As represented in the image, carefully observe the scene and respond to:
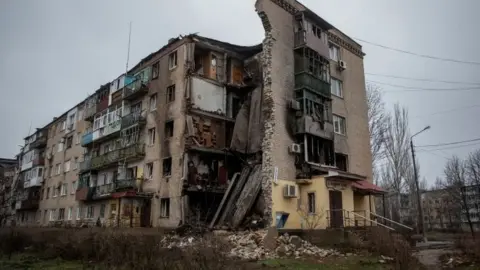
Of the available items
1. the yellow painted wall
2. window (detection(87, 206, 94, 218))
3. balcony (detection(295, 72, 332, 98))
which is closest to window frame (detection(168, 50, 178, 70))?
balcony (detection(295, 72, 332, 98))

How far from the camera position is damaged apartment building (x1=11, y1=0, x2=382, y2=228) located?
24359 mm

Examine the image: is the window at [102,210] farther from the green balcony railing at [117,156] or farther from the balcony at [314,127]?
the balcony at [314,127]

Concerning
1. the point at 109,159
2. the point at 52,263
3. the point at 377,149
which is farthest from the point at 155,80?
the point at 377,149

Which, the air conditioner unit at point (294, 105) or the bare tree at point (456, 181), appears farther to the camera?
the bare tree at point (456, 181)

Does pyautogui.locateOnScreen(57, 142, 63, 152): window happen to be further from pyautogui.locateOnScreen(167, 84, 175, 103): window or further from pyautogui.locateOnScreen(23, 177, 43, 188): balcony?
pyautogui.locateOnScreen(167, 84, 175, 103): window

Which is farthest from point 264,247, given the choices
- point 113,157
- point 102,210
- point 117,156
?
point 102,210

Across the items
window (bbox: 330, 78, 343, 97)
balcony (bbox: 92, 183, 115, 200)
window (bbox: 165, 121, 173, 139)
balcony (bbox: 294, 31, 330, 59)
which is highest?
balcony (bbox: 294, 31, 330, 59)

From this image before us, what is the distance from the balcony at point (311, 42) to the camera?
26892mm

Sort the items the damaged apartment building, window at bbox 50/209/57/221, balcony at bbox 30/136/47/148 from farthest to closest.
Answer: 1. balcony at bbox 30/136/47/148
2. window at bbox 50/209/57/221
3. the damaged apartment building

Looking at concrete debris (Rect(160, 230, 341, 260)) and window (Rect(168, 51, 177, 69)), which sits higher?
window (Rect(168, 51, 177, 69))

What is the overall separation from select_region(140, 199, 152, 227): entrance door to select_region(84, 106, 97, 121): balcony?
1536 centimetres

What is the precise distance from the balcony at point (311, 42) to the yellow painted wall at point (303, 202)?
371 inches

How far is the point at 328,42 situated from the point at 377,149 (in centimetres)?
1479

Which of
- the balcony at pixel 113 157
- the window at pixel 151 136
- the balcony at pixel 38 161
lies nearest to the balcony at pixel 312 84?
the window at pixel 151 136
